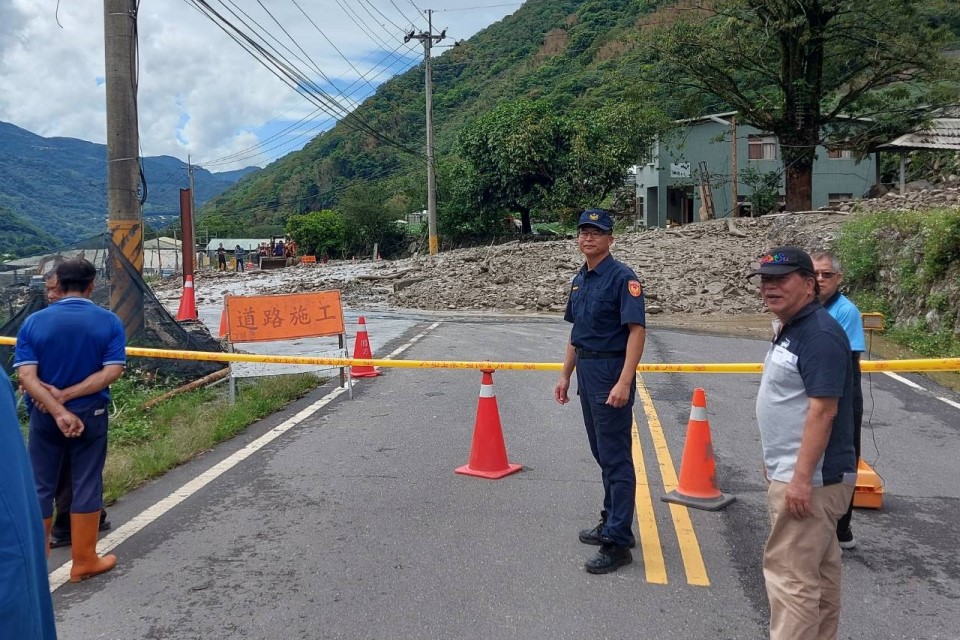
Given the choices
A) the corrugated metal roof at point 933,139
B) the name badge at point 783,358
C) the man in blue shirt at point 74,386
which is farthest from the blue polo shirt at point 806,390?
the corrugated metal roof at point 933,139

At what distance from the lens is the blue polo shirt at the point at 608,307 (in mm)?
Answer: 4738

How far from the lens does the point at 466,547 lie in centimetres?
510

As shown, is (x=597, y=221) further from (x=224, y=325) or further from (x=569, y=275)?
(x=569, y=275)

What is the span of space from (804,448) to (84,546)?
388 centimetres

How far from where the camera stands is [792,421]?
346 centimetres

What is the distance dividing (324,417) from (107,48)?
5.60 meters

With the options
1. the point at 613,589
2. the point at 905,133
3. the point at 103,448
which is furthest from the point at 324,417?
the point at 905,133

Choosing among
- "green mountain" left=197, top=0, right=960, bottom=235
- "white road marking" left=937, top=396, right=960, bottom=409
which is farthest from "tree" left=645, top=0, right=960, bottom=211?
"white road marking" left=937, top=396, right=960, bottom=409

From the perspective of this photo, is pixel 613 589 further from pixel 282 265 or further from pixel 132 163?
pixel 282 265

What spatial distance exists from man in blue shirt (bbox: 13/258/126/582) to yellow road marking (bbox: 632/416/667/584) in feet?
10.4

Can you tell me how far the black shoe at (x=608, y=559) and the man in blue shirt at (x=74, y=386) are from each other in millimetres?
2810

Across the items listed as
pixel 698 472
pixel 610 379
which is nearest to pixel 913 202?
pixel 698 472

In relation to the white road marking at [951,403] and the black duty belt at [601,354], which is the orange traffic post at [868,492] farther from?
the white road marking at [951,403]

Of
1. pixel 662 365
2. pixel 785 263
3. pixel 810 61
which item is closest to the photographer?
pixel 785 263
